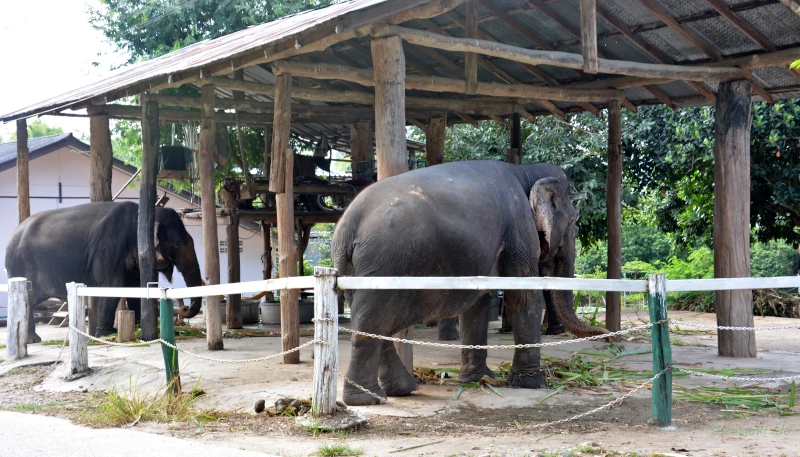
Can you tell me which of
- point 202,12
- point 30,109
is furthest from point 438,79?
point 202,12

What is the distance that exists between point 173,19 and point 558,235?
13.4 m

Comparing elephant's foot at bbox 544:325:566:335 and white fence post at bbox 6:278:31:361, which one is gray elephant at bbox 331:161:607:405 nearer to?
elephant's foot at bbox 544:325:566:335

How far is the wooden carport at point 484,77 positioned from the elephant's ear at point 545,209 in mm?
1421

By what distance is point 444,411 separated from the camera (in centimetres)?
673

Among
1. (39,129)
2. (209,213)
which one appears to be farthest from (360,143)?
(39,129)

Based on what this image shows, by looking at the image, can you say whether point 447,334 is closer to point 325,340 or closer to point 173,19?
point 325,340

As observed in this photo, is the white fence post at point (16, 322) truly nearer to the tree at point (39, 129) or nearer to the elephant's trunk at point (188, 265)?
the elephant's trunk at point (188, 265)

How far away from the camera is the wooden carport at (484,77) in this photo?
7.99 metres

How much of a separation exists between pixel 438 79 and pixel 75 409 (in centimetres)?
512

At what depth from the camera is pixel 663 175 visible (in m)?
17.2

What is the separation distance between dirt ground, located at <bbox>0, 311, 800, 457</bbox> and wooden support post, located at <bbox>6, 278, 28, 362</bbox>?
226 millimetres

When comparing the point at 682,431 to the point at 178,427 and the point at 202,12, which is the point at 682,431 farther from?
the point at 202,12

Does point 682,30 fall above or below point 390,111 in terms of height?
above

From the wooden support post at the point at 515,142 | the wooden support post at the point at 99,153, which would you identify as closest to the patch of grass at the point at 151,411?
the wooden support post at the point at 99,153
